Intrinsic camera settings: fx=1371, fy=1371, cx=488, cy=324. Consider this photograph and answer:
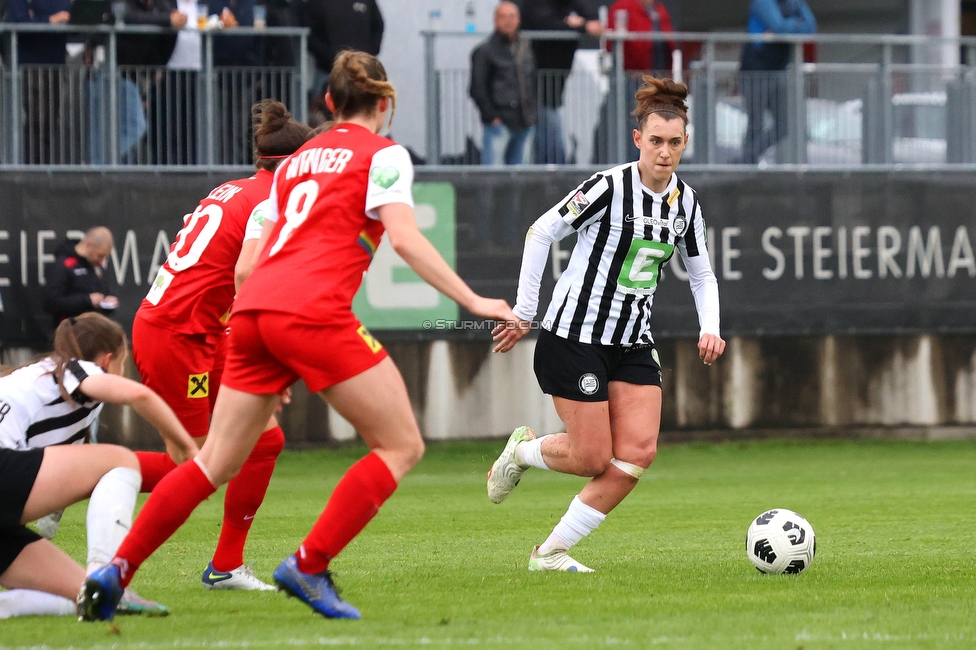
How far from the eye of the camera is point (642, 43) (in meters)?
15.0

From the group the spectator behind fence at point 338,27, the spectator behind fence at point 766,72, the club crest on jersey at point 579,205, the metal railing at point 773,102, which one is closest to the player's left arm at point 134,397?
the club crest on jersey at point 579,205

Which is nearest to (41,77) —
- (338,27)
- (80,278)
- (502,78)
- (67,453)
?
(80,278)

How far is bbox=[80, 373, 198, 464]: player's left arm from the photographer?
16.5 feet

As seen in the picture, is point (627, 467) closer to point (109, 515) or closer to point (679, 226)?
point (679, 226)

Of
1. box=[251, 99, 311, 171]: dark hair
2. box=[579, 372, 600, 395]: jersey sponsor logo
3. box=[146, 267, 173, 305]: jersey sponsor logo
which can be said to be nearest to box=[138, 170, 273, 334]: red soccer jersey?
box=[146, 267, 173, 305]: jersey sponsor logo

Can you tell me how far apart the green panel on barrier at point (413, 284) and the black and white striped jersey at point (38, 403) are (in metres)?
8.73

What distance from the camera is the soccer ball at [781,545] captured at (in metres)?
6.46

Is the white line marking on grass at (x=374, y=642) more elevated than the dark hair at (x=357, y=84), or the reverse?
the dark hair at (x=357, y=84)

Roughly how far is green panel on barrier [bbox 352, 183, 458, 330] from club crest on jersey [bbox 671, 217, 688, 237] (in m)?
7.48

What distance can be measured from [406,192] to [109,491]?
1615mm

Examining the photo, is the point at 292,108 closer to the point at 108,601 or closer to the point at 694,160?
the point at 694,160

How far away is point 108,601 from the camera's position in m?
4.83

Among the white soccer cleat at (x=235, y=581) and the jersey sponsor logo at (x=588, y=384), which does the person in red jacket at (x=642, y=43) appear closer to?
the jersey sponsor logo at (x=588, y=384)

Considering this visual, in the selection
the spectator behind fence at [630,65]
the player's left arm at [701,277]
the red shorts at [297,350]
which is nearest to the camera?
the red shorts at [297,350]
